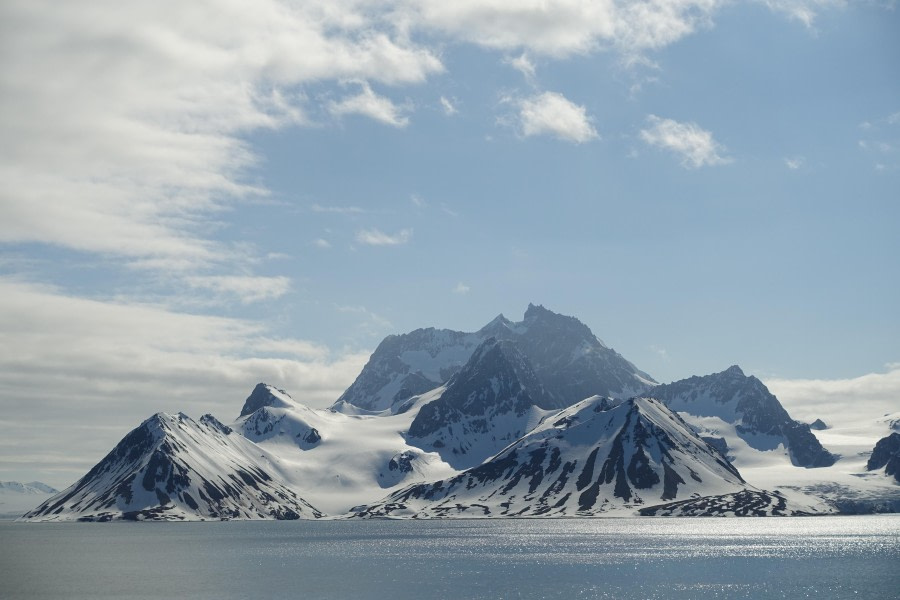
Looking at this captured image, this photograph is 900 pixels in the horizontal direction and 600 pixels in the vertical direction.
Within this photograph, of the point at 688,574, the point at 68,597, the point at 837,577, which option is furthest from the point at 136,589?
the point at 837,577

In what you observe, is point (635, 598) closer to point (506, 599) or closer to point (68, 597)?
point (506, 599)

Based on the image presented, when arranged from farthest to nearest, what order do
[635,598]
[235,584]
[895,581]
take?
[235,584] → [895,581] → [635,598]

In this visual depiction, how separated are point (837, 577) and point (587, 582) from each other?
4753 cm

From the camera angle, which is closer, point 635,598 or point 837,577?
point 635,598

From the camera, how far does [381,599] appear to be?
163000 mm

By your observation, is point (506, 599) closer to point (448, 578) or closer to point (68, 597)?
point (448, 578)

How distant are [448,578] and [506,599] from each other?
3868 cm

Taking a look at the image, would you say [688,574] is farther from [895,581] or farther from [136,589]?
[136,589]

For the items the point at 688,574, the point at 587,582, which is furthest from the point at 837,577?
the point at 587,582

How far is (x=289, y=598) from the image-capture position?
16425cm

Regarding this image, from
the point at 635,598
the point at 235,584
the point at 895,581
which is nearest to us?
the point at 635,598

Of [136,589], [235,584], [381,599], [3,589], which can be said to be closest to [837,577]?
[381,599]

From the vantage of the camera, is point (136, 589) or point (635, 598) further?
point (136, 589)

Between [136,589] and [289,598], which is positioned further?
[136,589]
